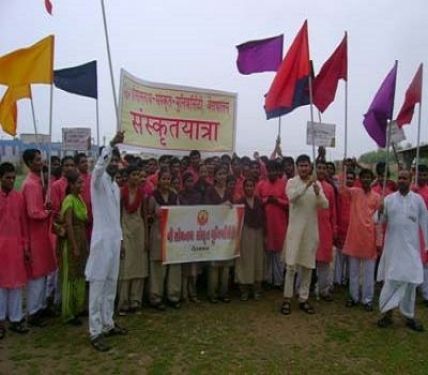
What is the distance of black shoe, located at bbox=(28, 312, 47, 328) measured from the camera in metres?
5.78

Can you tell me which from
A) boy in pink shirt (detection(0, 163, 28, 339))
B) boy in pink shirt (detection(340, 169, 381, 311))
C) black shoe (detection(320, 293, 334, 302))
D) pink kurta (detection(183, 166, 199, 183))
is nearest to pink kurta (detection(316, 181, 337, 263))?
boy in pink shirt (detection(340, 169, 381, 311))

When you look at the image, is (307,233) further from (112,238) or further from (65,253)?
(65,253)

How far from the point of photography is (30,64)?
6191 mm

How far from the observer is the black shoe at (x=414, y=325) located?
5.83 metres

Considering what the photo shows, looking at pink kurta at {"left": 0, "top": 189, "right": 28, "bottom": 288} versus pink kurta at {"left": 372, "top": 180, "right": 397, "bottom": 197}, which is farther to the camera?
pink kurta at {"left": 372, "top": 180, "right": 397, "bottom": 197}

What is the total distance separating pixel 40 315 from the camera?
5.97 metres

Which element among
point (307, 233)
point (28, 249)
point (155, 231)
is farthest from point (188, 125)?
point (28, 249)

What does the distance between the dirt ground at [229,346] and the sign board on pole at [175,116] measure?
7.91 ft

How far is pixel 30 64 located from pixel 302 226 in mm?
4044

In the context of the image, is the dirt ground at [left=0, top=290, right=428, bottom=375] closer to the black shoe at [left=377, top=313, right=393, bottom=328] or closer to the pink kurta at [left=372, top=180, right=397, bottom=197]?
the black shoe at [left=377, top=313, right=393, bottom=328]

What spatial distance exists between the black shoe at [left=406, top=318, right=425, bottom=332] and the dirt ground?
9 cm

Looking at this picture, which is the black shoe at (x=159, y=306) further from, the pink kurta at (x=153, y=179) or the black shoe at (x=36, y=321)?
the pink kurta at (x=153, y=179)

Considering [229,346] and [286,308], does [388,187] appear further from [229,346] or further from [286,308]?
[229,346]

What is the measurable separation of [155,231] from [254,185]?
5.18 ft
